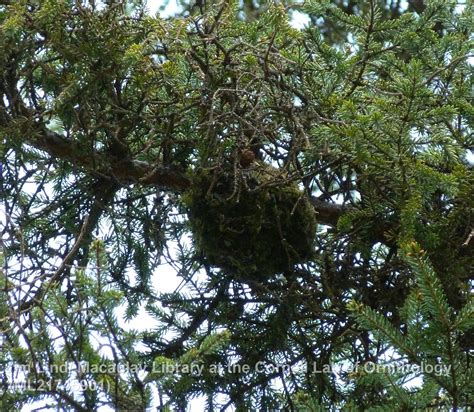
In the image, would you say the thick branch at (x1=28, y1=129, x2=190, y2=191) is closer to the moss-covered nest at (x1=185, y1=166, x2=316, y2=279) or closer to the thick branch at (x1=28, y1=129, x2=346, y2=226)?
the thick branch at (x1=28, y1=129, x2=346, y2=226)

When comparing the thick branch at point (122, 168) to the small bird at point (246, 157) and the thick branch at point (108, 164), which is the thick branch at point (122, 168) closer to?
Result: the thick branch at point (108, 164)

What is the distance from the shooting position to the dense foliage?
3043 mm

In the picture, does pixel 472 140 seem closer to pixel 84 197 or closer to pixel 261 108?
pixel 261 108

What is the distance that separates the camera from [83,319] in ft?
8.26

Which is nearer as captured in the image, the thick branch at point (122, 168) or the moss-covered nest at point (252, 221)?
the moss-covered nest at point (252, 221)

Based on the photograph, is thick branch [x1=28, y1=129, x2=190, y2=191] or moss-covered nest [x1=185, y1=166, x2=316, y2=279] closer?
moss-covered nest [x1=185, y1=166, x2=316, y2=279]

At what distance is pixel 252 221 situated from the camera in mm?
3145

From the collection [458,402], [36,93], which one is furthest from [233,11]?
[458,402]

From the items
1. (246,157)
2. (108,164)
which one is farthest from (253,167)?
(108,164)

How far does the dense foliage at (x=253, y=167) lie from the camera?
3.04 metres

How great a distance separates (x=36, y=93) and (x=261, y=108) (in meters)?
0.69

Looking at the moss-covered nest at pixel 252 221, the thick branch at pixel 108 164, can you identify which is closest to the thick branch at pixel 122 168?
the thick branch at pixel 108 164

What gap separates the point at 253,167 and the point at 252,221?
0.16m

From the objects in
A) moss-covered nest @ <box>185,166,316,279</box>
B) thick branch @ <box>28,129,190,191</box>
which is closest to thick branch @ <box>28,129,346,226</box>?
thick branch @ <box>28,129,190,191</box>
